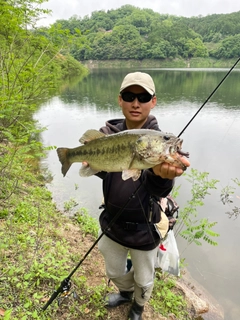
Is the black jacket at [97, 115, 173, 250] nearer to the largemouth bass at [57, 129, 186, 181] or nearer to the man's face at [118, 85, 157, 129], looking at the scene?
the man's face at [118, 85, 157, 129]

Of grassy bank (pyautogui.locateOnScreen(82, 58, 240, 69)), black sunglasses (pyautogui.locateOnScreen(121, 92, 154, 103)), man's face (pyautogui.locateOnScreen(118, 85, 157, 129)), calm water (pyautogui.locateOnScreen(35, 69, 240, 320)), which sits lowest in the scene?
grassy bank (pyautogui.locateOnScreen(82, 58, 240, 69))

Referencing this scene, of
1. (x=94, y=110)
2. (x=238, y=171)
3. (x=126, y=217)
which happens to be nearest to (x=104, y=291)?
(x=126, y=217)

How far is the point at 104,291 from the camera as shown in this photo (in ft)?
11.4

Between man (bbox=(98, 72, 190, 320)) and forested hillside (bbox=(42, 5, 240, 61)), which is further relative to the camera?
forested hillside (bbox=(42, 5, 240, 61))

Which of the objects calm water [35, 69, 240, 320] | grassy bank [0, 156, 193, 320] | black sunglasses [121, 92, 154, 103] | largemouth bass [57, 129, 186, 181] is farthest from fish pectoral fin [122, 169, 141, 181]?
calm water [35, 69, 240, 320]

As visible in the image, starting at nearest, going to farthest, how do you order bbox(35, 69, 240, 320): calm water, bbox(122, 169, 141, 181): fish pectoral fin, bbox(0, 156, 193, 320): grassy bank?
bbox(122, 169, 141, 181): fish pectoral fin < bbox(0, 156, 193, 320): grassy bank < bbox(35, 69, 240, 320): calm water

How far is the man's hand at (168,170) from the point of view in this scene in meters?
1.80

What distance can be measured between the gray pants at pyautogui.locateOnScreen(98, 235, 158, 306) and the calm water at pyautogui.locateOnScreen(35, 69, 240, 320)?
97.9 inches

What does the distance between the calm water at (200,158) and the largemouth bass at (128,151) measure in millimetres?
3864

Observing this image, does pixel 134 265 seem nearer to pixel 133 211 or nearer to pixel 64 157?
pixel 133 211

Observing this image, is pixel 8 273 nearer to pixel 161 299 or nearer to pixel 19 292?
pixel 19 292

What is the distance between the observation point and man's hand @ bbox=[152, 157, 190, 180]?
1796mm

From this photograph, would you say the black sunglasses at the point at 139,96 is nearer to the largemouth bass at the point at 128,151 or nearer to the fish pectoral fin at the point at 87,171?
the largemouth bass at the point at 128,151

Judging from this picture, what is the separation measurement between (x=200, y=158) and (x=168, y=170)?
31.7 feet
